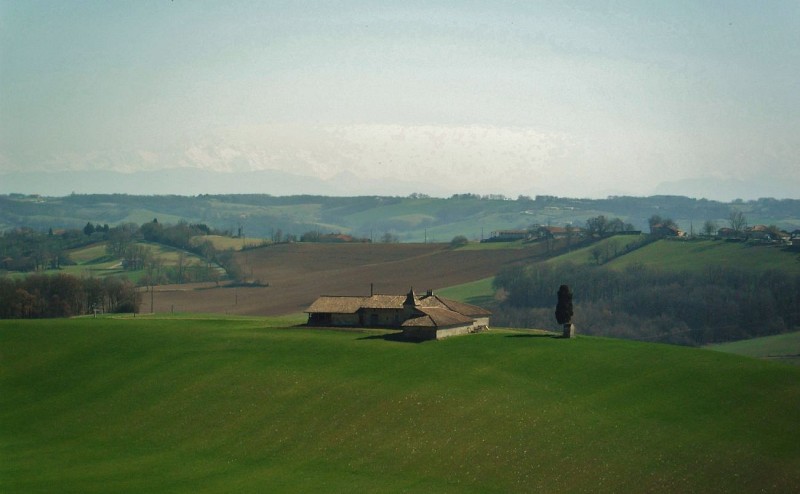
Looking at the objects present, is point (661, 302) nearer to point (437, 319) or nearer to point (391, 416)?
point (437, 319)

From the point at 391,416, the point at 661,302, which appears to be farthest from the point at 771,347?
the point at 391,416

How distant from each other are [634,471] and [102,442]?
112ft

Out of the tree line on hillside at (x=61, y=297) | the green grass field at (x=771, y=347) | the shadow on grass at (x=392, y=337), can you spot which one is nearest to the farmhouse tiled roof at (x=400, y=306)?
the shadow on grass at (x=392, y=337)

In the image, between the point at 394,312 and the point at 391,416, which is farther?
the point at 394,312

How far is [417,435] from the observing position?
6438 centimetres

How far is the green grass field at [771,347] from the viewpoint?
375 feet

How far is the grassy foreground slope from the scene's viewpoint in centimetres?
5781

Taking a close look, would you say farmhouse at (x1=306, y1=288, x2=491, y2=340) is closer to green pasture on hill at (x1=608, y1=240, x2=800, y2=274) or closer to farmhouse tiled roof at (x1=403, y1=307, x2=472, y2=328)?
farmhouse tiled roof at (x1=403, y1=307, x2=472, y2=328)

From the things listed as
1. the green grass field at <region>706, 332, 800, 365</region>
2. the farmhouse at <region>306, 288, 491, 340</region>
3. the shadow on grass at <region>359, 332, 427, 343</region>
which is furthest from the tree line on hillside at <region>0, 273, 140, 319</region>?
the green grass field at <region>706, 332, 800, 365</region>

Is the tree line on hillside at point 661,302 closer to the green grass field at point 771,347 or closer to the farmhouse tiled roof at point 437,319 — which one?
the green grass field at point 771,347

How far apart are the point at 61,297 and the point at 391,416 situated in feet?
258

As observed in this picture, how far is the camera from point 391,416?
67.7m

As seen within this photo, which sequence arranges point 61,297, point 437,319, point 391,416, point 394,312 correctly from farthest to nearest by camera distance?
1. point 61,297
2. point 394,312
3. point 437,319
4. point 391,416

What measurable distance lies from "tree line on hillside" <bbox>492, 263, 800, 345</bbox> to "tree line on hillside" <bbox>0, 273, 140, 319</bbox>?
53.0 metres
